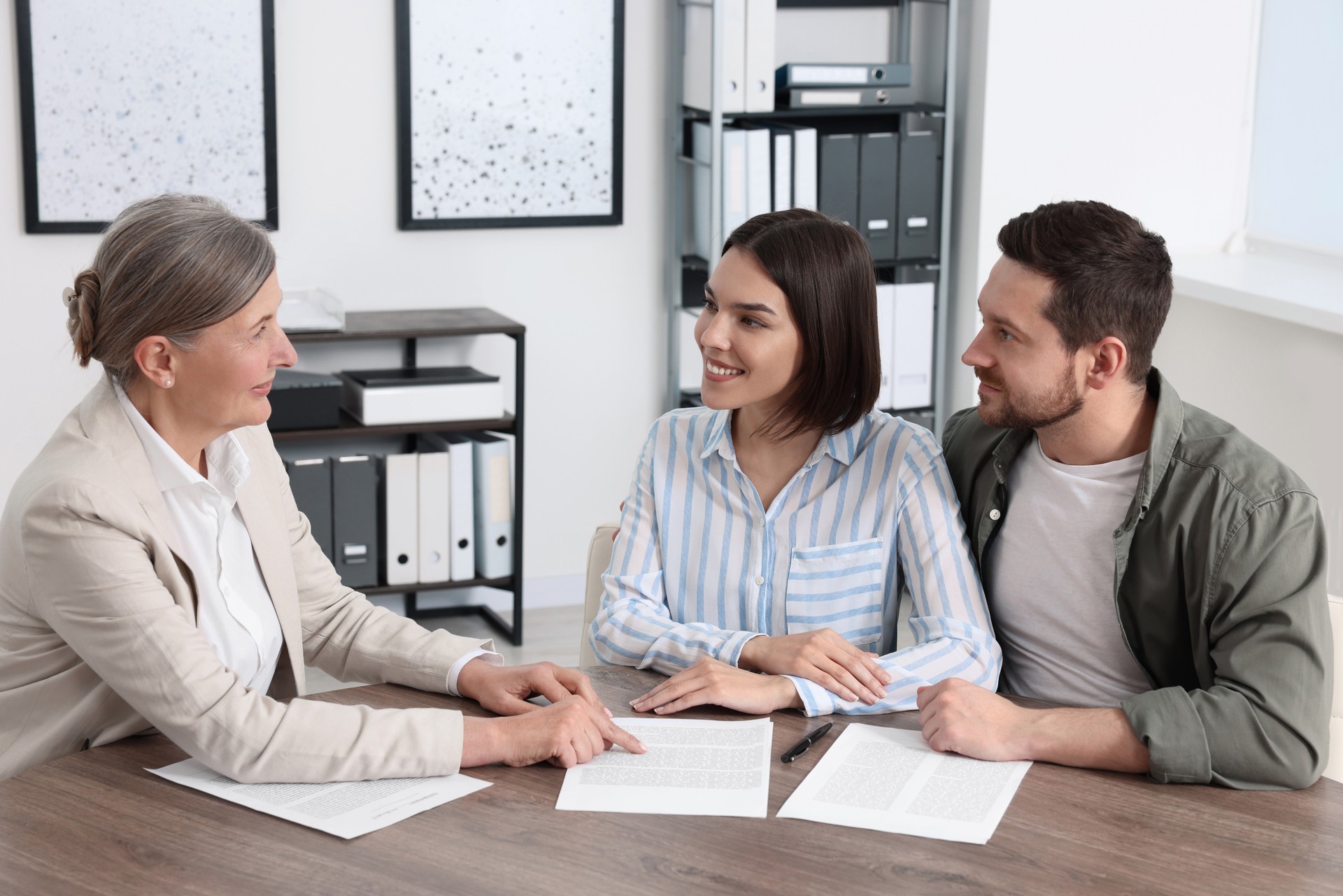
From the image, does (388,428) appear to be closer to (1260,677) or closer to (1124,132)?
(1124,132)

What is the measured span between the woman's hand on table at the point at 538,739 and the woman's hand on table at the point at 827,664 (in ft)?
0.84

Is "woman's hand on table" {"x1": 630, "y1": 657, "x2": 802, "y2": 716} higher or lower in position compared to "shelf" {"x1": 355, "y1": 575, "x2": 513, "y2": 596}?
higher

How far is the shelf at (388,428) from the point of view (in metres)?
3.61

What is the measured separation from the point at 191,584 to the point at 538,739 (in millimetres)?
441

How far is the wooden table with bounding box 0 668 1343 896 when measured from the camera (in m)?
1.29

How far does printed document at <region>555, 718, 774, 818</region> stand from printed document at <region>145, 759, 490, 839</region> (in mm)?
124

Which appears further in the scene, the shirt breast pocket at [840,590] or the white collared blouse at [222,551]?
the shirt breast pocket at [840,590]

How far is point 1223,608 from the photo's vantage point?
163cm

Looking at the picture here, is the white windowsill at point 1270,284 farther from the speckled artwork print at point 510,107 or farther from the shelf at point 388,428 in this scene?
the shelf at point 388,428

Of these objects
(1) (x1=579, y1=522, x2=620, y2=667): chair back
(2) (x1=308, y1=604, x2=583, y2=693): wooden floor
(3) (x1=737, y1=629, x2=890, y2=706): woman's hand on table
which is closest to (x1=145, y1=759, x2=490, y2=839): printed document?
(3) (x1=737, y1=629, x2=890, y2=706): woman's hand on table

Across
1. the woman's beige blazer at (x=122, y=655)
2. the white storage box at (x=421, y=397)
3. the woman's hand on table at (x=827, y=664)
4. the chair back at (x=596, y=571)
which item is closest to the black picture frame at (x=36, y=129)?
the white storage box at (x=421, y=397)

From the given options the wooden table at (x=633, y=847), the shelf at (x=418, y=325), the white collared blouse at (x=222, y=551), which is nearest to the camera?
the wooden table at (x=633, y=847)

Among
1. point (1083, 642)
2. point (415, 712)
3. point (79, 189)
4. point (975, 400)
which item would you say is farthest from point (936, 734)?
point (79, 189)

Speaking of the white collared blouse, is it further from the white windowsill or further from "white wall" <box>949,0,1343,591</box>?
"white wall" <box>949,0,1343,591</box>
